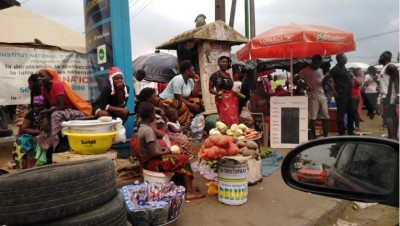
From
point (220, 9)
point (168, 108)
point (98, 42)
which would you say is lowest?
point (168, 108)

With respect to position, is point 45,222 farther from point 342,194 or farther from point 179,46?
point 179,46

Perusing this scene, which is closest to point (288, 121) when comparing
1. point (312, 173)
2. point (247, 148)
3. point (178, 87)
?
point (178, 87)

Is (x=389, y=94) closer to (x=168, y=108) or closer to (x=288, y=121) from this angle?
(x=168, y=108)

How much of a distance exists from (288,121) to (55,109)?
4.75 m

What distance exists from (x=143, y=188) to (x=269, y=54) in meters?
6.41

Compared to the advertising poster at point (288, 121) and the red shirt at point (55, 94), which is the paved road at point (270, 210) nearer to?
the red shirt at point (55, 94)

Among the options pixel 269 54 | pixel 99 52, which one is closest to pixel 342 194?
pixel 99 52

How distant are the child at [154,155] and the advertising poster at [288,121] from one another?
3669mm

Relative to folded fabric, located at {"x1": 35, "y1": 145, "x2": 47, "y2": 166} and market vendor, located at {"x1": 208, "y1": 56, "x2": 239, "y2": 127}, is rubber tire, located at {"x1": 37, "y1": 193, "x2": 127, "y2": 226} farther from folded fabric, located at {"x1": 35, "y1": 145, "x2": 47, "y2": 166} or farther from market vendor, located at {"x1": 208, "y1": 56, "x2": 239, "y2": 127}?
market vendor, located at {"x1": 208, "y1": 56, "x2": 239, "y2": 127}

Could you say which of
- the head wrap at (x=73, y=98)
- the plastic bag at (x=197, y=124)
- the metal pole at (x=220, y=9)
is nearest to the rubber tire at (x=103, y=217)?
the head wrap at (x=73, y=98)

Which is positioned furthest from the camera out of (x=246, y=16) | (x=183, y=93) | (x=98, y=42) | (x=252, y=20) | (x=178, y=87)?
(x=252, y=20)

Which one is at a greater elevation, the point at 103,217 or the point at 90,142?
the point at 90,142

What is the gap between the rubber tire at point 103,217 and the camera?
2355 mm

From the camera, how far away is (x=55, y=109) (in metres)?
4.29
